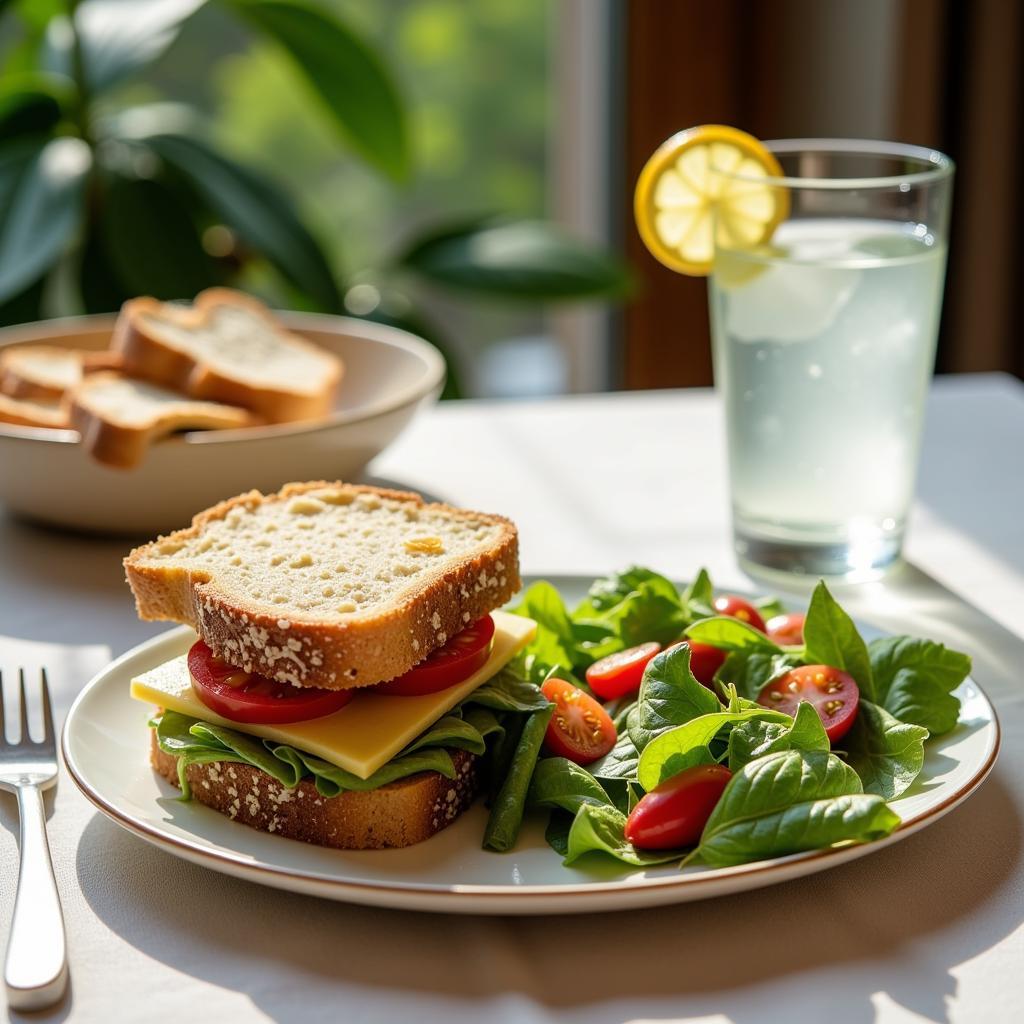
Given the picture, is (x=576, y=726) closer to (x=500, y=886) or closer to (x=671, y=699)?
(x=671, y=699)

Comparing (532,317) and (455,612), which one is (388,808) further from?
(532,317)

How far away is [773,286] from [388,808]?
771mm

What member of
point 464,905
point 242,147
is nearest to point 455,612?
point 464,905

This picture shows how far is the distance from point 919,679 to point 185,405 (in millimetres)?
980

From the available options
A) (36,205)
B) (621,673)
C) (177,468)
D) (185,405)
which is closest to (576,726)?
(621,673)

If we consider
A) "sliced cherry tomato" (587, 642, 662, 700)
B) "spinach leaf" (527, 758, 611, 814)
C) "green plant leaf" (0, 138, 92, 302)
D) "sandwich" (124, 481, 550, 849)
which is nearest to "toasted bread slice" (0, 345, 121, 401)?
"green plant leaf" (0, 138, 92, 302)

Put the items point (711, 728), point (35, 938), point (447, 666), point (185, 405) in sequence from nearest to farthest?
point (35, 938)
point (711, 728)
point (447, 666)
point (185, 405)

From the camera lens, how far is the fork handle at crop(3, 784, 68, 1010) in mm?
829

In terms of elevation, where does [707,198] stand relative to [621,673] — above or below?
above

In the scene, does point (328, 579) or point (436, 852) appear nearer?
point (436, 852)

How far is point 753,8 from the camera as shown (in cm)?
435

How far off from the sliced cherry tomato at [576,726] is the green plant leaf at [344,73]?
2.20 meters

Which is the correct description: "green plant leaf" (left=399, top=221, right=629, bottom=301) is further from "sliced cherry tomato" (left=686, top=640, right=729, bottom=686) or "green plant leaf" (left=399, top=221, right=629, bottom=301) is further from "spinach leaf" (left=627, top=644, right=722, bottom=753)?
"spinach leaf" (left=627, top=644, right=722, bottom=753)

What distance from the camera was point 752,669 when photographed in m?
1.18
